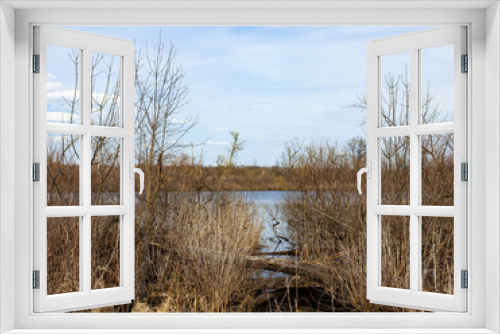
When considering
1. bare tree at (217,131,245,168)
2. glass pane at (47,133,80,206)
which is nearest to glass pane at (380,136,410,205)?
bare tree at (217,131,245,168)

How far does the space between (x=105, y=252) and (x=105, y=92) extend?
1.30m

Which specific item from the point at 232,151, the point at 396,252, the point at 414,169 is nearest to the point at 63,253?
the point at 232,151

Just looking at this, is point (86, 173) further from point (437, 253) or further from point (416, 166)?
point (437, 253)

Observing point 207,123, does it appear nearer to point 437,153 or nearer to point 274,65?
point 274,65

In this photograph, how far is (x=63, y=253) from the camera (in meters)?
3.33

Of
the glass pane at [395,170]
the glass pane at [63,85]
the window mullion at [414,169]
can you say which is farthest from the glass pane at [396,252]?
the glass pane at [63,85]

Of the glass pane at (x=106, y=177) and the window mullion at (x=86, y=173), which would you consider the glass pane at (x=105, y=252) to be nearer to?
the glass pane at (x=106, y=177)

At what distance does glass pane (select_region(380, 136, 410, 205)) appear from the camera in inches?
147

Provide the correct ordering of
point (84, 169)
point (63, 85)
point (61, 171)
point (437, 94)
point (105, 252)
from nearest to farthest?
point (84, 169), point (63, 85), point (437, 94), point (61, 171), point (105, 252)

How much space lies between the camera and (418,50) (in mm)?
2572

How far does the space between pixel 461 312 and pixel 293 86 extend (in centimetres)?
381

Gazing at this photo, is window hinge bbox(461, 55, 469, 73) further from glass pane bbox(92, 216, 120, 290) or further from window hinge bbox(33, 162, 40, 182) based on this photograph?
glass pane bbox(92, 216, 120, 290)

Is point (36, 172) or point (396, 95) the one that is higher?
point (396, 95)

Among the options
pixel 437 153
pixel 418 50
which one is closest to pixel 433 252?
pixel 437 153
